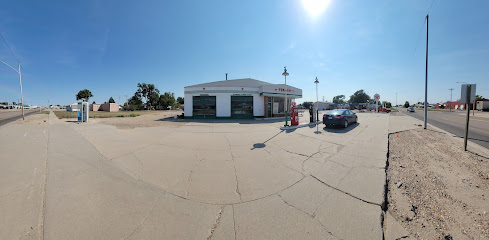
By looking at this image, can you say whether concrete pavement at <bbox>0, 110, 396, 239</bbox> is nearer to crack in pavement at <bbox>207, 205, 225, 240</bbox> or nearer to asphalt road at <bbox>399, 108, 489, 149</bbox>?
crack in pavement at <bbox>207, 205, 225, 240</bbox>

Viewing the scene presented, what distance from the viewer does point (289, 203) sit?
302 cm

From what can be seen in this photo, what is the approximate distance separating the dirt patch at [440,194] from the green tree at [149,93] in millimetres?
71337

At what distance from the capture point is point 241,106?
20.4 meters

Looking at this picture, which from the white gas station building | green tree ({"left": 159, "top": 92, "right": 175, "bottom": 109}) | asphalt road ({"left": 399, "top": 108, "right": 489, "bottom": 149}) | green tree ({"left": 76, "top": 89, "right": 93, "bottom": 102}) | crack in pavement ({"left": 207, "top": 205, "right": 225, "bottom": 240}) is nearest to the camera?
crack in pavement ({"left": 207, "top": 205, "right": 225, "bottom": 240})

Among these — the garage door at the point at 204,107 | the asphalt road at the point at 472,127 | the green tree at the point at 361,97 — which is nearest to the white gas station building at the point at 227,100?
the garage door at the point at 204,107

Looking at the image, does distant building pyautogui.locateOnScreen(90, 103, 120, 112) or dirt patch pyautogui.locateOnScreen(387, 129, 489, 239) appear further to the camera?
distant building pyautogui.locateOnScreen(90, 103, 120, 112)

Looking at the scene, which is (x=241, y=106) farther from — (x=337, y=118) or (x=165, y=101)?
(x=165, y=101)

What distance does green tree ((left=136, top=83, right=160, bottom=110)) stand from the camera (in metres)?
61.9

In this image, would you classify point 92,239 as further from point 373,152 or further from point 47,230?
point 373,152

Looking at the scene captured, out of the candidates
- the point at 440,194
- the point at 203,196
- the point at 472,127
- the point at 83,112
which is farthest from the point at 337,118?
the point at 83,112

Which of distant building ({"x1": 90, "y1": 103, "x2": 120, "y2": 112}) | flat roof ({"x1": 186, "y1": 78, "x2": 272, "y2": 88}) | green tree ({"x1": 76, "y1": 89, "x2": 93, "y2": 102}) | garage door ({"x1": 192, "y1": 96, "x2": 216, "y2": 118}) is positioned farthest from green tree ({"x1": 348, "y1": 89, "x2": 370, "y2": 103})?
green tree ({"x1": 76, "y1": 89, "x2": 93, "y2": 102})

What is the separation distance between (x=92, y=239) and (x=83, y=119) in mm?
22016

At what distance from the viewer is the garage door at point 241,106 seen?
2027 cm

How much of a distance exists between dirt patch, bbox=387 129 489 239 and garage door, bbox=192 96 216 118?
57.0 ft
